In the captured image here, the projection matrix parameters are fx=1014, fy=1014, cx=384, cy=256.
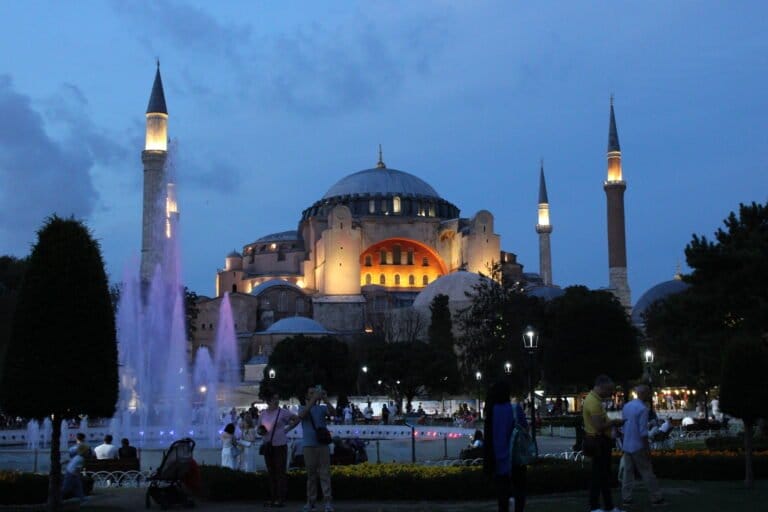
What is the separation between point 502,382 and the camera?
280 inches

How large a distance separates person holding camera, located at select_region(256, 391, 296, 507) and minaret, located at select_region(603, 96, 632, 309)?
49.9m

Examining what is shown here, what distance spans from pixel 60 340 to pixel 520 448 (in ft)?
13.5

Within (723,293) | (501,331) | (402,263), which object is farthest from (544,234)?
(723,293)

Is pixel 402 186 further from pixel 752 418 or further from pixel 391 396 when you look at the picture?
pixel 752 418

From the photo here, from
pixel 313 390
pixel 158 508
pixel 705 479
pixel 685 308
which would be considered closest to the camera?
pixel 313 390

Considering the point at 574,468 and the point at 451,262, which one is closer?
the point at 574,468

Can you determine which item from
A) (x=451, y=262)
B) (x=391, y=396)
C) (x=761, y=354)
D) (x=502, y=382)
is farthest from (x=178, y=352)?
Result: (x=451, y=262)

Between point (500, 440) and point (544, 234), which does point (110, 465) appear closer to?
point (500, 440)

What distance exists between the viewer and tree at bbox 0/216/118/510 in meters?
8.64

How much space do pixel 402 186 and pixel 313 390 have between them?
69165mm

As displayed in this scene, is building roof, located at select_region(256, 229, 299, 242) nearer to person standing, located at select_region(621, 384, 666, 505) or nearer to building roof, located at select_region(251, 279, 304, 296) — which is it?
building roof, located at select_region(251, 279, 304, 296)

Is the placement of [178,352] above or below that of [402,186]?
below

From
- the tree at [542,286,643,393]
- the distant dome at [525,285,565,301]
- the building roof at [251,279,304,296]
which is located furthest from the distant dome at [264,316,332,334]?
the tree at [542,286,643,393]

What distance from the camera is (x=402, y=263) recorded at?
72.1 metres
